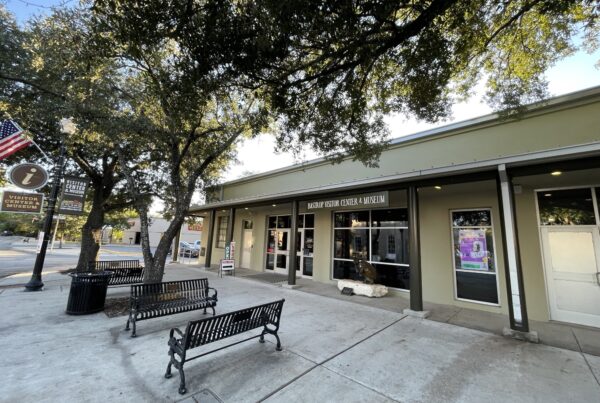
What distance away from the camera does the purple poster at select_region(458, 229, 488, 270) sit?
7.31 meters

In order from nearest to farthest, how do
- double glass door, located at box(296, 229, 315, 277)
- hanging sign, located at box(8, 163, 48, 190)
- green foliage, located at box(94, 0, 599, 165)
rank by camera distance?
green foliage, located at box(94, 0, 599, 165) < hanging sign, located at box(8, 163, 48, 190) < double glass door, located at box(296, 229, 315, 277)

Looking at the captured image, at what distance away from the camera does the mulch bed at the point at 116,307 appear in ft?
19.7

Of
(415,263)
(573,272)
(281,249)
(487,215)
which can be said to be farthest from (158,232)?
(573,272)

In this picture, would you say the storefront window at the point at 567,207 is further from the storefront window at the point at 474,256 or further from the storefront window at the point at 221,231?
the storefront window at the point at 221,231

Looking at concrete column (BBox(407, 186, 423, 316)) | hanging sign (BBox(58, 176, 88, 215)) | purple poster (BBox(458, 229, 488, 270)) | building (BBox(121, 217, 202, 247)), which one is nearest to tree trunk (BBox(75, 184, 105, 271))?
hanging sign (BBox(58, 176, 88, 215))

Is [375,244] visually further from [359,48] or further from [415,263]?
[359,48]

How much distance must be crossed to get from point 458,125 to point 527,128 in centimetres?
152

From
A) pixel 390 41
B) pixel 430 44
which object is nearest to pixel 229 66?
pixel 390 41

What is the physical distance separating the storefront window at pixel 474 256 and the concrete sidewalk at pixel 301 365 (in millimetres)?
2333

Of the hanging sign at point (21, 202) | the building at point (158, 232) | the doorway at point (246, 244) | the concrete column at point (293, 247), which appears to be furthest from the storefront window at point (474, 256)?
the building at point (158, 232)

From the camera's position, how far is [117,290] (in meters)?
8.53

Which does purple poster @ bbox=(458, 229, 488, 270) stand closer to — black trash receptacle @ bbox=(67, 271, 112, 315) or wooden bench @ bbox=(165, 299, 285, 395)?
wooden bench @ bbox=(165, 299, 285, 395)

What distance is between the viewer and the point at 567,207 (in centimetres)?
630

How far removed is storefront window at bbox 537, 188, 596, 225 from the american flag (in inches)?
573
